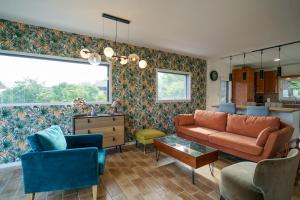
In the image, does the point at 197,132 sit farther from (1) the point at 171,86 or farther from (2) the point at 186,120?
(1) the point at 171,86

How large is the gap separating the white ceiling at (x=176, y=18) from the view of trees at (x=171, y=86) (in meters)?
1.37

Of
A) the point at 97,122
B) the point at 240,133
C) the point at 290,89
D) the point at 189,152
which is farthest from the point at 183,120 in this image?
the point at 290,89

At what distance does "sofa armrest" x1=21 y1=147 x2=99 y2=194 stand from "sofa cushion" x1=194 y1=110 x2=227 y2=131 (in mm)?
3044

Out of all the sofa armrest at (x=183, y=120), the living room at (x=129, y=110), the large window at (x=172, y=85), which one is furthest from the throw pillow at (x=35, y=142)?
the large window at (x=172, y=85)

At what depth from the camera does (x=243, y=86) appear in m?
7.12

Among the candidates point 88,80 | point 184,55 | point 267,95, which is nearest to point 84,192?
point 88,80

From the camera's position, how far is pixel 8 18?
2971mm

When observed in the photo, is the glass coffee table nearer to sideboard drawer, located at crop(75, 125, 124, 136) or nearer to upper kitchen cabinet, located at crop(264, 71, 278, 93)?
sideboard drawer, located at crop(75, 125, 124, 136)

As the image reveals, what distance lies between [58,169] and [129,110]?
8.53ft

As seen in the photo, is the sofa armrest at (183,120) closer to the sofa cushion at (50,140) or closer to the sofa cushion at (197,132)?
the sofa cushion at (197,132)

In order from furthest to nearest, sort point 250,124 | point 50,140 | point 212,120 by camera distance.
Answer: point 212,120 → point 250,124 → point 50,140

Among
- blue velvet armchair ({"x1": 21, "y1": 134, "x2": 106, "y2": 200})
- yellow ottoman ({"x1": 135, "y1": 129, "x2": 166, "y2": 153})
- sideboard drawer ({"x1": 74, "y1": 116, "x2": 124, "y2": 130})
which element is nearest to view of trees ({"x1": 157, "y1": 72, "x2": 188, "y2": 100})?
yellow ottoman ({"x1": 135, "y1": 129, "x2": 166, "y2": 153})

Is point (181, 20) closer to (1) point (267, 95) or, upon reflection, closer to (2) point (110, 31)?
(2) point (110, 31)

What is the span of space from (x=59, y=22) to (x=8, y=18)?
2.83 ft
